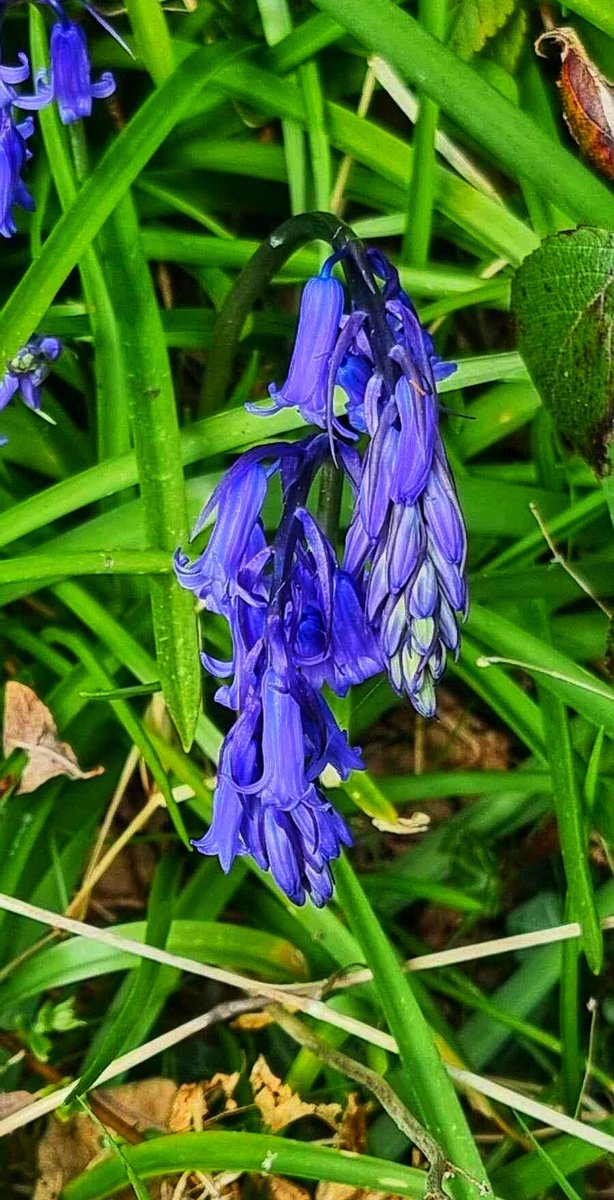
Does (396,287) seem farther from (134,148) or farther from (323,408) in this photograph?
(134,148)

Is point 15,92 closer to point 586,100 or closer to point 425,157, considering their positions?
point 425,157

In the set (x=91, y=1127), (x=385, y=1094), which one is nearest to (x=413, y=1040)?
(x=385, y=1094)

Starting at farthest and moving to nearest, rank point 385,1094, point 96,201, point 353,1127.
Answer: point 353,1127, point 385,1094, point 96,201

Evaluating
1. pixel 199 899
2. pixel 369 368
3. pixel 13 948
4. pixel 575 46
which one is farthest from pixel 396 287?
pixel 13 948

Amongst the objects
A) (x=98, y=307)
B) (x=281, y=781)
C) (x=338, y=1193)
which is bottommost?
(x=338, y=1193)

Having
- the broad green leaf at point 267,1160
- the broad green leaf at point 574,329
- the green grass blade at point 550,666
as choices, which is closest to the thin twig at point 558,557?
the green grass blade at point 550,666

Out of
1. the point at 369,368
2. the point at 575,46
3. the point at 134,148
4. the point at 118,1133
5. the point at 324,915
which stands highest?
the point at 134,148
